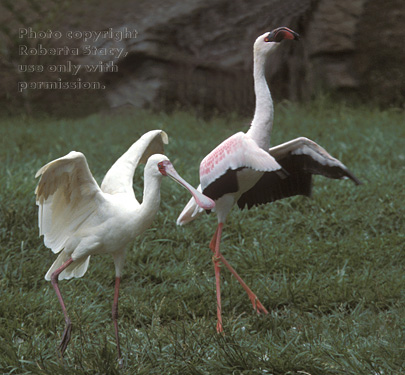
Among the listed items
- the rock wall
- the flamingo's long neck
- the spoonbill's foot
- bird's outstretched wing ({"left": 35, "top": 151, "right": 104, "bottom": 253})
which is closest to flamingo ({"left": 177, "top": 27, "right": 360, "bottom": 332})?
the flamingo's long neck

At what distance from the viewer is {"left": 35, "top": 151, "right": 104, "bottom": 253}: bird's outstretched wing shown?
3.58 m

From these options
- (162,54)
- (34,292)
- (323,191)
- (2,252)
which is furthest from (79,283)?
(162,54)

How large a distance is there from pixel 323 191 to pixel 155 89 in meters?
3.99

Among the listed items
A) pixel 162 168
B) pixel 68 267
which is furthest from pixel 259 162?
pixel 68 267

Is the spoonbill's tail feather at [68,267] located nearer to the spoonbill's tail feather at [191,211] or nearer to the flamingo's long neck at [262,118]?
the spoonbill's tail feather at [191,211]

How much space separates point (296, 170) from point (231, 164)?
631 mm

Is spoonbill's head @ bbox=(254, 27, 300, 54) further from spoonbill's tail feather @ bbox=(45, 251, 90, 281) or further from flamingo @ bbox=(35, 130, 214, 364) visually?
spoonbill's tail feather @ bbox=(45, 251, 90, 281)

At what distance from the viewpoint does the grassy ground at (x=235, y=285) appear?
133 inches

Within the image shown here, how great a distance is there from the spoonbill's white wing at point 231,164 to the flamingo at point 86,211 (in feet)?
1.18

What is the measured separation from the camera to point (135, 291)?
486 centimetres

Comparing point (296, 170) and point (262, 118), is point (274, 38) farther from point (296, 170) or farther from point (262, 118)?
point (296, 170)

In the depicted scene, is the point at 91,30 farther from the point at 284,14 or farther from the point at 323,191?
the point at 323,191

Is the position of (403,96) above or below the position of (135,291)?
above

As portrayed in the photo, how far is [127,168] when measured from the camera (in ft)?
14.0
